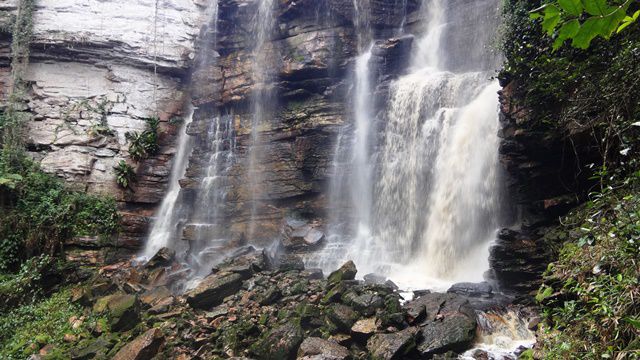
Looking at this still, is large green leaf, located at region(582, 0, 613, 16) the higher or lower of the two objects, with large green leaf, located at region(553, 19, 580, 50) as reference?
higher

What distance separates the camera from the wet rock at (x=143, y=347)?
6.27 metres

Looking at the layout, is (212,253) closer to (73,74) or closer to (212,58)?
(212,58)

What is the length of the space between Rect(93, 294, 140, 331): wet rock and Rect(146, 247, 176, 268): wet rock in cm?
317

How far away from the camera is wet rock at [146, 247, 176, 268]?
455 inches

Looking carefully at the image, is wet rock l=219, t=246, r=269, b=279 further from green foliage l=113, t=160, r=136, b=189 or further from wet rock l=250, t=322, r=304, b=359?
green foliage l=113, t=160, r=136, b=189

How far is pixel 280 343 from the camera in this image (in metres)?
6.05

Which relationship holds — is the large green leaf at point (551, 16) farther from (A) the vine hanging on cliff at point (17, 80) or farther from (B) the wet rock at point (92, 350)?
(A) the vine hanging on cliff at point (17, 80)

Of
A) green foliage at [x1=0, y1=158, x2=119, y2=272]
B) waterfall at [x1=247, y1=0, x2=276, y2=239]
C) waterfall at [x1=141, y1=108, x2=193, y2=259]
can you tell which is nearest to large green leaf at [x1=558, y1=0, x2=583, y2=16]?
waterfall at [x1=247, y1=0, x2=276, y2=239]

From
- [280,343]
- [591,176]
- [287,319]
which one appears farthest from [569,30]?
[287,319]

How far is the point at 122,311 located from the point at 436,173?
8907mm

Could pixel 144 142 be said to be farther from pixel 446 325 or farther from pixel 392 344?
pixel 446 325

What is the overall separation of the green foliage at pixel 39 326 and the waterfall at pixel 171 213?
4668 mm

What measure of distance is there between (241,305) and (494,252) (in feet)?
18.9

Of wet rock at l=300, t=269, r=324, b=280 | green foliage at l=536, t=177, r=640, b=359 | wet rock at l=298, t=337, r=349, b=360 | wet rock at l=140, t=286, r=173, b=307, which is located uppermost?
green foliage at l=536, t=177, r=640, b=359
